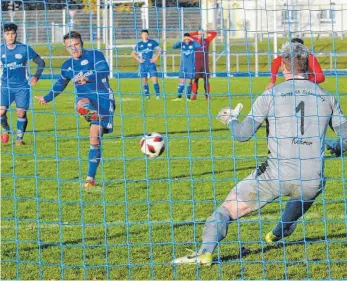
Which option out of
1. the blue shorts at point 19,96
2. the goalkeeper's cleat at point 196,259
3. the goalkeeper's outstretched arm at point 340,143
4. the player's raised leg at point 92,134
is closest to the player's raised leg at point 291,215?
the goalkeeper's outstretched arm at point 340,143

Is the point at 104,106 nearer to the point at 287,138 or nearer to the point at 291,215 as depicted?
the point at 291,215

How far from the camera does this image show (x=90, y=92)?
9297mm

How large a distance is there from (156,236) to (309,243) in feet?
4.00

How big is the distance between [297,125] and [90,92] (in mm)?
4095

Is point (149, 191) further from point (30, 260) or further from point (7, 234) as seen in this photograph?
point (30, 260)

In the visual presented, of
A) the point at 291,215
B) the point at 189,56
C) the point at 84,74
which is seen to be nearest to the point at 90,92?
the point at 84,74

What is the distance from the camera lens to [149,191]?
870 centimetres

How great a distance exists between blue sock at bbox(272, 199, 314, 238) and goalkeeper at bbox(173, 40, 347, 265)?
0.36 feet

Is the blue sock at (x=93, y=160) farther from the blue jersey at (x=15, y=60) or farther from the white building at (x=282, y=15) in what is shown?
the blue jersey at (x=15, y=60)

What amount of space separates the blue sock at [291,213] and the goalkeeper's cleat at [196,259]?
2.28 ft

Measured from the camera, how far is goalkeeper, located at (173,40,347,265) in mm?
5621

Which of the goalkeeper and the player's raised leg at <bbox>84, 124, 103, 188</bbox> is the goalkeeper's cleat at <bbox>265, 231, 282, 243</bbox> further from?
the player's raised leg at <bbox>84, 124, 103, 188</bbox>

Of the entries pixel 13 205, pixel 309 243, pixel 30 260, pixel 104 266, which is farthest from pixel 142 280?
pixel 13 205

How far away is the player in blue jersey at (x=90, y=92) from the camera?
8.92 m
